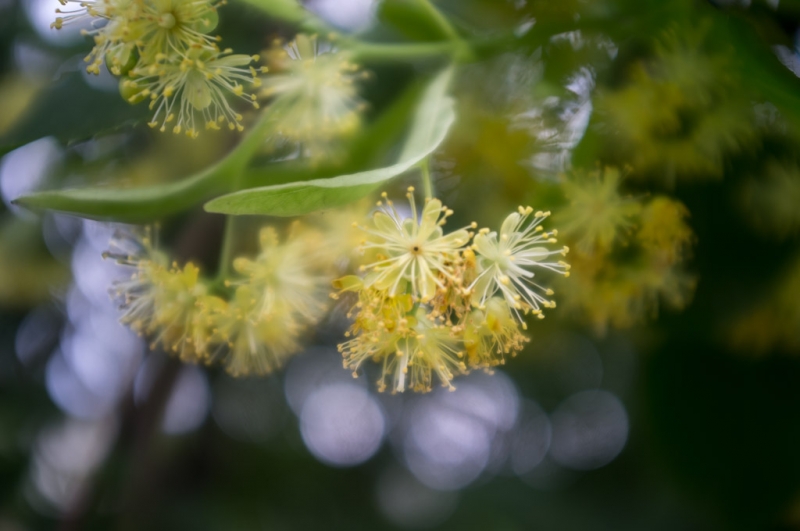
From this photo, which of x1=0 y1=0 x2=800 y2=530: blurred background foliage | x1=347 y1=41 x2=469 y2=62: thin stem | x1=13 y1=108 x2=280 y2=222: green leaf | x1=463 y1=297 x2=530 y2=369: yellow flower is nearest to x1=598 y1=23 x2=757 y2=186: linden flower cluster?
x1=0 y1=0 x2=800 y2=530: blurred background foliage

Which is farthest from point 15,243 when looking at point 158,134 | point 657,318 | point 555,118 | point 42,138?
point 657,318

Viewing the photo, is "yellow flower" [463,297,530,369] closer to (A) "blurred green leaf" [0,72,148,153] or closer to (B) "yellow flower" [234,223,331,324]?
(B) "yellow flower" [234,223,331,324]

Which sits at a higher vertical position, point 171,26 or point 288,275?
point 171,26

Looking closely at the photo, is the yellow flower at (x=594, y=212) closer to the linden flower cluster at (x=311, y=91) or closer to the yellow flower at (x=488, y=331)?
the yellow flower at (x=488, y=331)

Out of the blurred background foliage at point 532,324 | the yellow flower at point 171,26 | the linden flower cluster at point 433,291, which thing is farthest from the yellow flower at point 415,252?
the yellow flower at point 171,26

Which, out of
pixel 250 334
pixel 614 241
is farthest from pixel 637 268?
pixel 250 334

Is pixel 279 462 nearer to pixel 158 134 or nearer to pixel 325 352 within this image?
pixel 325 352

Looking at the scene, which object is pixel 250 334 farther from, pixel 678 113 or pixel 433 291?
pixel 678 113
